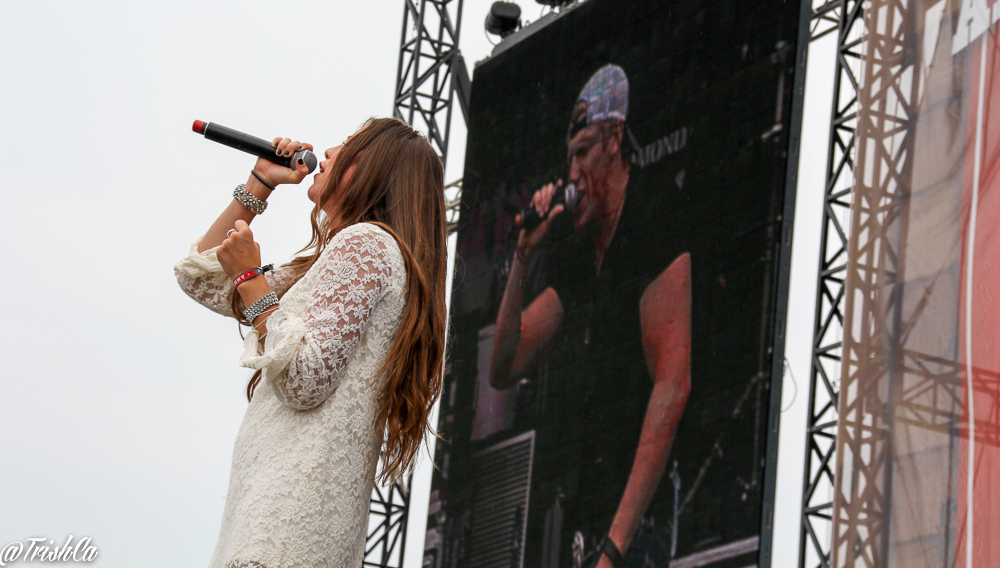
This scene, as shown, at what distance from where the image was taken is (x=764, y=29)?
19.6 feet

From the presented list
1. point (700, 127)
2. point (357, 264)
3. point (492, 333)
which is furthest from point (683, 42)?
point (357, 264)

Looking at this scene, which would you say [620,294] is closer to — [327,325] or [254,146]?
[254,146]

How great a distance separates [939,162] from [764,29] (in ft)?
5.90

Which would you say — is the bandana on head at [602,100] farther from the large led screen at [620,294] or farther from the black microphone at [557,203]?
the black microphone at [557,203]

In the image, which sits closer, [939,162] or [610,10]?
Result: [939,162]

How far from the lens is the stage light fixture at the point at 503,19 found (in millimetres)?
8289

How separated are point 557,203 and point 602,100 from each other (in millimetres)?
638

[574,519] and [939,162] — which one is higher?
[939,162]

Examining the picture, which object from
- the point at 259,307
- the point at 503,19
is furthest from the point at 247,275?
the point at 503,19

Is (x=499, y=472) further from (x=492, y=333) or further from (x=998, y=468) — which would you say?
(x=998, y=468)

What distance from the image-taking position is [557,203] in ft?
23.1

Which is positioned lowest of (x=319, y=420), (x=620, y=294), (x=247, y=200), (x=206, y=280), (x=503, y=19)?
(x=319, y=420)

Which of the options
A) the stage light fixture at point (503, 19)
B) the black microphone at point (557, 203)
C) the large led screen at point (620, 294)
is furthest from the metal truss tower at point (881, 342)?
the stage light fixture at point (503, 19)

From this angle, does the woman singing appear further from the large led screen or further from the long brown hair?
the large led screen
